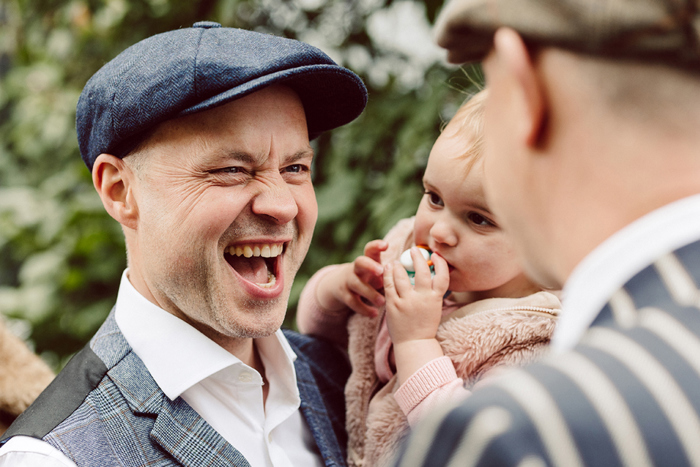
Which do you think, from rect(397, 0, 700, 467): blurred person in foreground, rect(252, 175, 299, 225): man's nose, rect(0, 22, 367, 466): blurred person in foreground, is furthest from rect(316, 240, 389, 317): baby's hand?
rect(397, 0, 700, 467): blurred person in foreground

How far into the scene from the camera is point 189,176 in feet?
4.42

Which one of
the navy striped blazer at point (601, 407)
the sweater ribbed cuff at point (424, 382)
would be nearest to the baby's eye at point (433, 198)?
the sweater ribbed cuff at point (424, 382)

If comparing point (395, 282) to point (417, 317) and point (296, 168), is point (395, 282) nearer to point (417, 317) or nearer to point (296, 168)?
point (417, 317)

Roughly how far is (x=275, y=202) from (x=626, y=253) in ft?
3.13

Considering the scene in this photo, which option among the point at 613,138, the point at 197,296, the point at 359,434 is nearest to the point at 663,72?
the point at 613,138

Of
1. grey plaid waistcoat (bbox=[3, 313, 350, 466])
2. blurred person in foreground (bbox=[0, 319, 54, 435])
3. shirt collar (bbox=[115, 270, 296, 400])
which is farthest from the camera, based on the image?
blurred person in foreground (bbox=[0, 319, 54, 435])

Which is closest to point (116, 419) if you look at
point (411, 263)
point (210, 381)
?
point (210, 381)

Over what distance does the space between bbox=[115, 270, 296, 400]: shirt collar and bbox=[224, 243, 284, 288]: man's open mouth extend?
0.19m

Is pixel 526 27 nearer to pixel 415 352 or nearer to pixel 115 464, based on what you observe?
pixel 415 352

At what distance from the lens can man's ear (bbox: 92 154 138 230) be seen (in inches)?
55.9

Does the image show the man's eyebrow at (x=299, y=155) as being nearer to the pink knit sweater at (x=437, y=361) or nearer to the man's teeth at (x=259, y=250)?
the man's teeth at (x=259, y=250)

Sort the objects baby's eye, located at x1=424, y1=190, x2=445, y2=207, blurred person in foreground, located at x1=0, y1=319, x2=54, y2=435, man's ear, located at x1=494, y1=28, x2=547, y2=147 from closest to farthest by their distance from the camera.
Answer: man's ear, located at x1=494, y1=28, x2=547, y2=147, baby's eye, located at x1=424, y1=190, x2=445, y2=207, blurred person in foreground, located at x1=0, y1=319, x2=54, y2=435

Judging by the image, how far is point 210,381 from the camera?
1.43 m

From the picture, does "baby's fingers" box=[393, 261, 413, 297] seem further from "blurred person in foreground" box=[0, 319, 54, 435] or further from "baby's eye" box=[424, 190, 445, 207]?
"blurred person in foreground" box=[0, 319, 54, 435]
